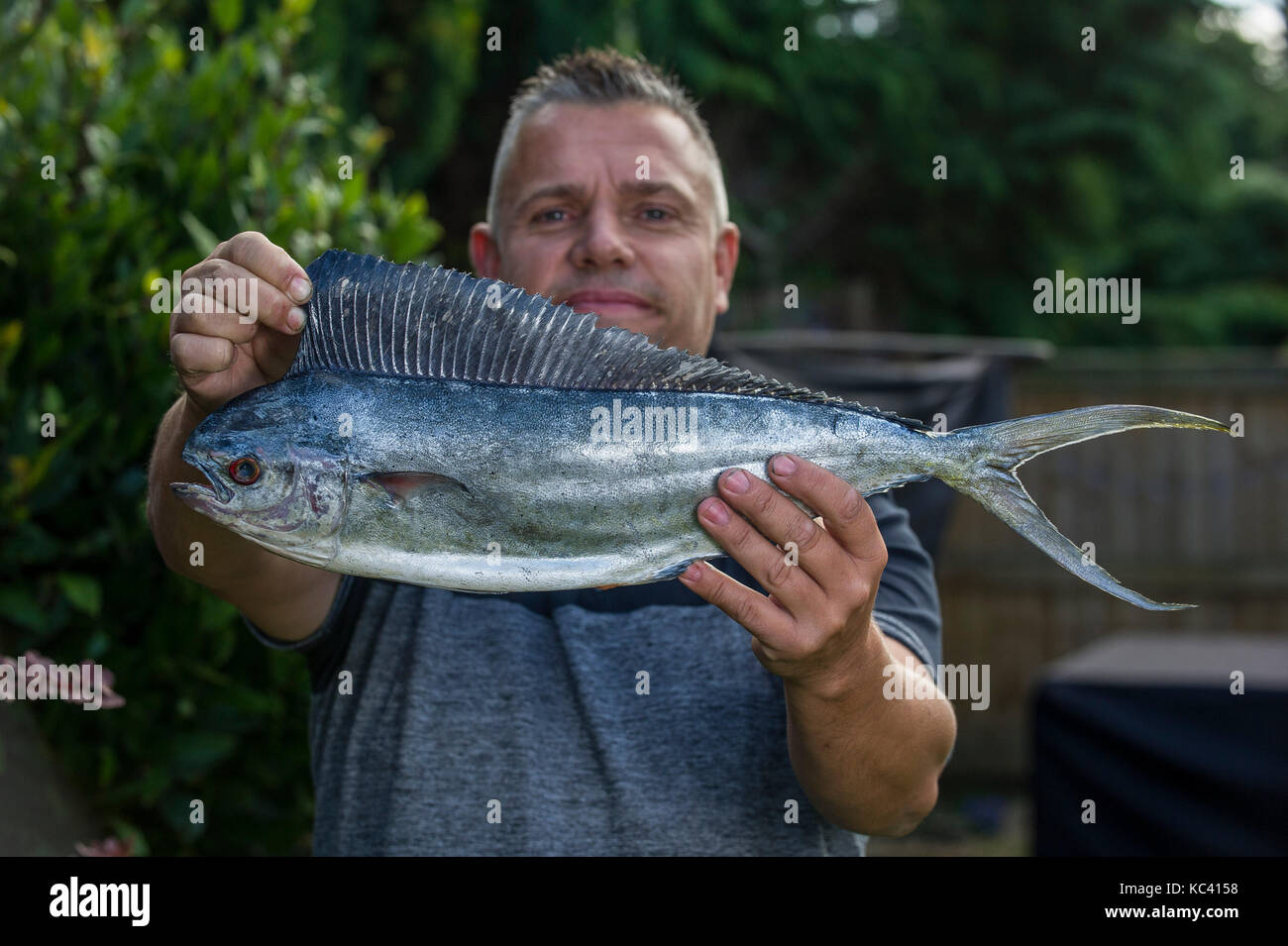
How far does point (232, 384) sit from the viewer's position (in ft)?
7.45

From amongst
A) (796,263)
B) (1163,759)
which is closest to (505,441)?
(1163,759)

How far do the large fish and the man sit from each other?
665mm

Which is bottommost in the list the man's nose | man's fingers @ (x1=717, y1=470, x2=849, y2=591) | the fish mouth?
man's fingers @ (x1=717, y1=470, x2=849, y2=591)

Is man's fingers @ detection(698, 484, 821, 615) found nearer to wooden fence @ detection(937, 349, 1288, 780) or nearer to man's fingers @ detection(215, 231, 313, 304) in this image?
man's fingers @ detection(215, 231, 313, 304)

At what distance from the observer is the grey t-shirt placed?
2.87 metres

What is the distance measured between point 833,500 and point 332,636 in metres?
1.42

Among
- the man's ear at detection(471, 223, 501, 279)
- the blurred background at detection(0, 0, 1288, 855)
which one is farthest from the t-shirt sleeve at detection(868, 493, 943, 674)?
the blurred background at detection(0, 0, 1288, 855)

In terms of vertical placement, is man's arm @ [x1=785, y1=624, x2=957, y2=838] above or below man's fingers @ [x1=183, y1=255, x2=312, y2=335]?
below

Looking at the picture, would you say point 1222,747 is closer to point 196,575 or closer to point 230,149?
point 196,575

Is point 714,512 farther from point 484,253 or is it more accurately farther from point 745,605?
point 484,253

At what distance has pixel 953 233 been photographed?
15.9 metres

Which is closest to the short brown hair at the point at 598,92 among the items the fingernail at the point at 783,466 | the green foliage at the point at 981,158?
the fingernail at the point at 783,466

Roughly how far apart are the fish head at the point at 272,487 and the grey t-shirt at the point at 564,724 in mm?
926

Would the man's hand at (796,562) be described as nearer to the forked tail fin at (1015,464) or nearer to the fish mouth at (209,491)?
the forked tail fin at (1015,464)
